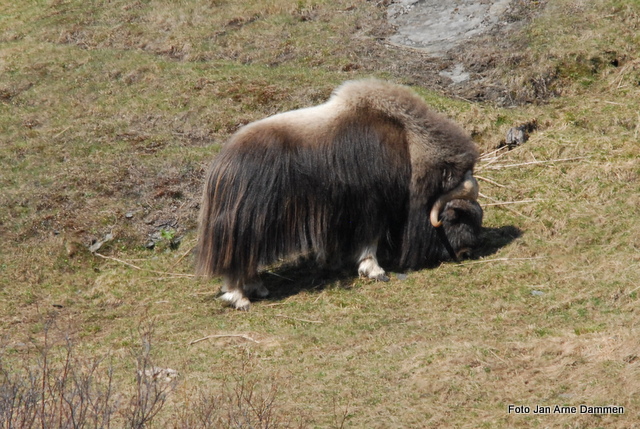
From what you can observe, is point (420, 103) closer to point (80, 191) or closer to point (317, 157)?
point (317, 157)

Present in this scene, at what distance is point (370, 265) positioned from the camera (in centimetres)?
596

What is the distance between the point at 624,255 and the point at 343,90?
2320mm

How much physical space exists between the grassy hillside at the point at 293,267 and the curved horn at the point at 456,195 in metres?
0.40

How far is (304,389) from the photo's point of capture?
4.43 meters

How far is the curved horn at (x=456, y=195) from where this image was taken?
6.03 m

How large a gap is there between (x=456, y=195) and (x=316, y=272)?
→ 1.23m

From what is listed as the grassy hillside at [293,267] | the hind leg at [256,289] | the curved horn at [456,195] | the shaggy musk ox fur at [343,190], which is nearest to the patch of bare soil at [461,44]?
the grassy hillside at [293,267]

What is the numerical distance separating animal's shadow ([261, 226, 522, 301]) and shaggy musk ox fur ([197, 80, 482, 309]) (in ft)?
0.45

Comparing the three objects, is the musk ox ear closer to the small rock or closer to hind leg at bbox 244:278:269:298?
hind leg at bbox 244:278:269:298

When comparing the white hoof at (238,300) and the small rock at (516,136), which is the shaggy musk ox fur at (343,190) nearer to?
the white hoof at (238,300)

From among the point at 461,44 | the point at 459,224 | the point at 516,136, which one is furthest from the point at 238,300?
the point at 461,44

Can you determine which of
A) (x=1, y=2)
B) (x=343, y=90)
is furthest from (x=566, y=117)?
(x=1, y=2)

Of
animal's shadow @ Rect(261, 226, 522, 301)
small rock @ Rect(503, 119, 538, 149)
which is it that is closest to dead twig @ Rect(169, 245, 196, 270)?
animal's shadow @ Rect(261, 226, 522, 301)

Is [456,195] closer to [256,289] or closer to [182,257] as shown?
[256,289]
